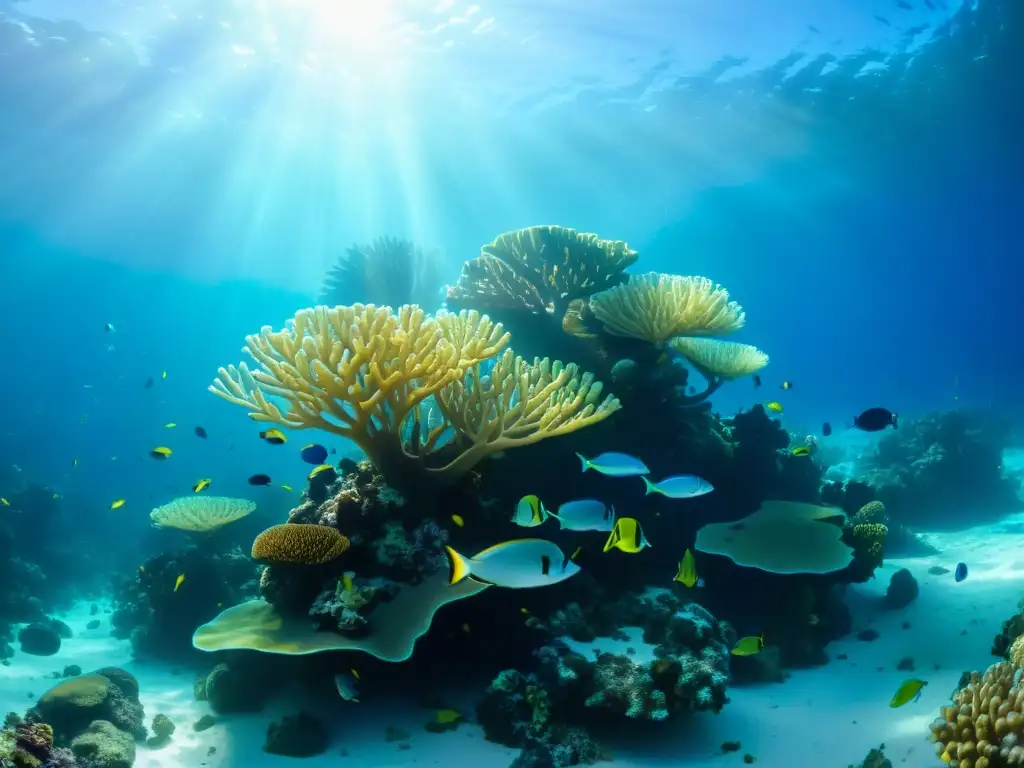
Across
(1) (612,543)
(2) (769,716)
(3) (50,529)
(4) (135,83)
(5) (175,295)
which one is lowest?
(2) (769,716)

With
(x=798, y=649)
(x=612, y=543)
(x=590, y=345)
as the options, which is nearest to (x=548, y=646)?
(x=612, y=543)

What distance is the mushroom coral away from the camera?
15.9ft

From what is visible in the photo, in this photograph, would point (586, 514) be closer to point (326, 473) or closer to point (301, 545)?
point (301, 545)

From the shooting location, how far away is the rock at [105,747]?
5141 mm

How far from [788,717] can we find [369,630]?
399 cm

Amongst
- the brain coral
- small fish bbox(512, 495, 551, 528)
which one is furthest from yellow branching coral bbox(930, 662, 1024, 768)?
the brain coral

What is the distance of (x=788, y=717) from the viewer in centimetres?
549

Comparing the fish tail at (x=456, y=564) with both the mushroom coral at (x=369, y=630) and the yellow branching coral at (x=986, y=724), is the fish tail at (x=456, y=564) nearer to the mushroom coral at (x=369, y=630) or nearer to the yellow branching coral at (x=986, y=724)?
the mushroom coral at (x=369, y=630)

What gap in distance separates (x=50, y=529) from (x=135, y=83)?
18481 mm

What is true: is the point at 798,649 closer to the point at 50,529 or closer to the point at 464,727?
the point at 464,727

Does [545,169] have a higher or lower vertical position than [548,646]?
higher

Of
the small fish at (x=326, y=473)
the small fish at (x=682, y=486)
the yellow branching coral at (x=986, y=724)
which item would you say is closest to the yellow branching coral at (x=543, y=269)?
the small fish at (x=326, y=473)

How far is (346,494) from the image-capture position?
571 centimetres

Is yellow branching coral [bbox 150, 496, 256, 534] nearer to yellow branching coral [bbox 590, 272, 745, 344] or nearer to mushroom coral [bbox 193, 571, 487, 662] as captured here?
mushroom coral [bbox 193, 571, 487, 662]
